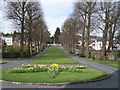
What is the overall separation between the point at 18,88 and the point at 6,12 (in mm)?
45135

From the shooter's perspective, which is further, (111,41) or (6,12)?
(111,41)

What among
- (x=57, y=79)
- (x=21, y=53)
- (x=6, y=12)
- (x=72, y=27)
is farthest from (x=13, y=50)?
(x=57, y=79)

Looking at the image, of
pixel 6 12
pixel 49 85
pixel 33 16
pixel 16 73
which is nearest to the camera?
pixel 49 85

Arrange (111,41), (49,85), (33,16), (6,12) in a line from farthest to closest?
1. (33,16)
2. (111,41)
3. (6,12)
4. (49,85)

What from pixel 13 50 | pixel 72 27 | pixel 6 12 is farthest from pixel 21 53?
pixel 72 27

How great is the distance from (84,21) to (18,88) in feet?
190

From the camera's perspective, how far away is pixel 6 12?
60.2 metres

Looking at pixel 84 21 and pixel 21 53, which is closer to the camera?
pixel 21 53

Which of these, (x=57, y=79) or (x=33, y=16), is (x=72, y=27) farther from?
(x=57, y=79)

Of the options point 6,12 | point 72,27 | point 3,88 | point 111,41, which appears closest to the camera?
point 3,88

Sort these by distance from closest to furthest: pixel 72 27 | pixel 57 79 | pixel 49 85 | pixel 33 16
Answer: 1. pixel 49 85
2. pixel 57 79
3. pixel 33 16
4. pixel 72 27

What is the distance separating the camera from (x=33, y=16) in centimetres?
7156

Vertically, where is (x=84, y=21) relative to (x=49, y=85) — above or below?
above

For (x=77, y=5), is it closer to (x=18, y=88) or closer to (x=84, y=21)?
(x=84, y=21)
